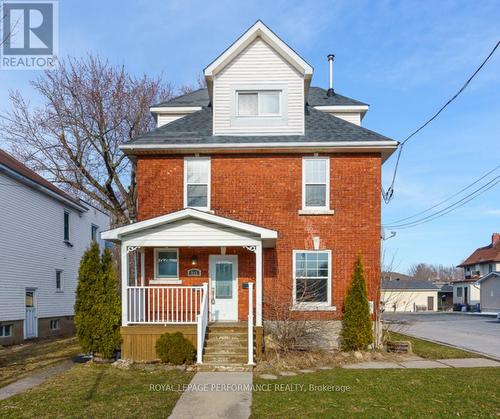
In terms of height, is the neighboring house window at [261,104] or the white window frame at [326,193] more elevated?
the neighboring house window at [261,104]

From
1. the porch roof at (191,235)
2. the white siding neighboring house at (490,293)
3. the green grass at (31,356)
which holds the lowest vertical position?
the white siding neighboring house at (490,293)

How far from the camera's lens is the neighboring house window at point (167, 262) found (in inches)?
553

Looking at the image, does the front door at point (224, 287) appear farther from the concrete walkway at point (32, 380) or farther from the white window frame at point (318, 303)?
the concrete walkway at point (32, 380)

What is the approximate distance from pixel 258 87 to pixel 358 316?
25.6 feet

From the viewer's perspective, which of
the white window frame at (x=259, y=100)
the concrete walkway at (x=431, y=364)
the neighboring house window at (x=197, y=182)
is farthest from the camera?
the white window frame at (x=259, y=100)

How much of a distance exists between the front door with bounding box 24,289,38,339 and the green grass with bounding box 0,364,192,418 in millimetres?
9008

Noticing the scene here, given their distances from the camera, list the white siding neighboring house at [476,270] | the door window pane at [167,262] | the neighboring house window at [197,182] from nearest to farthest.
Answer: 1. the door window pane at [167,262]
2. the neighboring house window at [197,182]
3. the white siding neighboring house at [476,270]

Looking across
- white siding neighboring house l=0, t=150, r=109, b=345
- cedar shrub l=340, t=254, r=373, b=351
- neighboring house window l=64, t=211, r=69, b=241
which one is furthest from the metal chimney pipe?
neighboring house window l=64, t=211, r=69, b=241

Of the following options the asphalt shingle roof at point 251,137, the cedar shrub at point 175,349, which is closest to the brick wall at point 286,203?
the asphalt shingle roof at point 251,137

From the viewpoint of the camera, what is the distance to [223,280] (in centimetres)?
1409

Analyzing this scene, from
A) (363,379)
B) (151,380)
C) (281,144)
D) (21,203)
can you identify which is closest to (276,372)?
(363,379)

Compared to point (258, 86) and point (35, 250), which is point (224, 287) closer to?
point (258, 86)

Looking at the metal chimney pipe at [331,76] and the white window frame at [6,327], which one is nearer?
the white window frame at [6,327]

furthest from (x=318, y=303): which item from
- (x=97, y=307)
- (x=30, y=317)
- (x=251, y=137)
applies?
(x=30, y=317)
